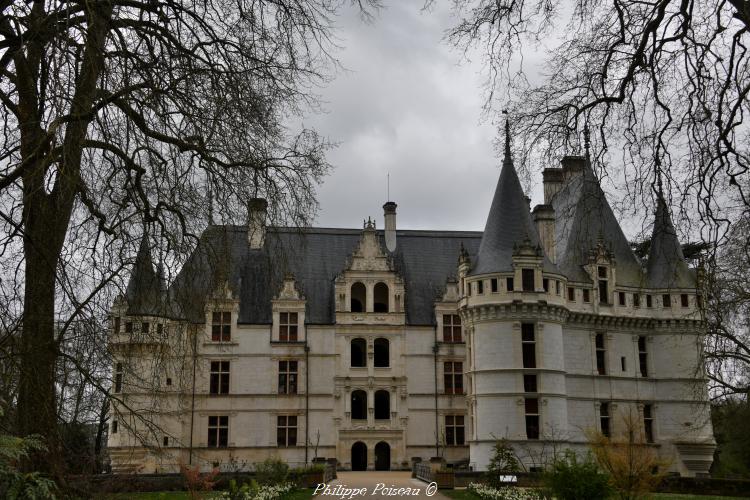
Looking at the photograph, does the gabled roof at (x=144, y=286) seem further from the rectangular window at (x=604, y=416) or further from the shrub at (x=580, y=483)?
the rectangular window at (x=604, y=416)

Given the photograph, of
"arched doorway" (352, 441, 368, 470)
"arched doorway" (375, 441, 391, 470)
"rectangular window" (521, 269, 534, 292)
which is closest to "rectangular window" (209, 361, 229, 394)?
"arched doorway" (352, 441, 368, 470)

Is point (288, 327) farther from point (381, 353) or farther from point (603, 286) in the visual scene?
point (603, 286)

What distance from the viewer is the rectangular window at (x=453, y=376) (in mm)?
32469

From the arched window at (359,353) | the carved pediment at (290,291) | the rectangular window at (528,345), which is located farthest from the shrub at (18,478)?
the arched window at (359,353)

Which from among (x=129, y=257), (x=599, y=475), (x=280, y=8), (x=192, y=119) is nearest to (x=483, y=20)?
(x=280, y=8)

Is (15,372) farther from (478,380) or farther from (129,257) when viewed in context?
(478,380)

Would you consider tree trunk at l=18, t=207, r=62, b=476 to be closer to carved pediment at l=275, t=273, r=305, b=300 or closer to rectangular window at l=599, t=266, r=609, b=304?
carved pediment at l=275, t=273, r=305, b=300

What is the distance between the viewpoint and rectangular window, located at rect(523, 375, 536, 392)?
27219mm

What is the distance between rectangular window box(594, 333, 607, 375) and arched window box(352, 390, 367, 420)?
30.9ft

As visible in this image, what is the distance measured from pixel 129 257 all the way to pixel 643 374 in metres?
26.7

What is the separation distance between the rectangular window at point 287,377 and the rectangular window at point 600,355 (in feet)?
39.1

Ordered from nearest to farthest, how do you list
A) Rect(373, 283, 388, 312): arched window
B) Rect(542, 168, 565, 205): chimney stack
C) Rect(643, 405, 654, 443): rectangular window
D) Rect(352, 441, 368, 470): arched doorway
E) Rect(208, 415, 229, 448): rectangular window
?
Rect(643, 405, 654, 443): rectangular window, Rect(208, 415, 229, 448): rectangular window, Rect(352, 441, 368, 470): arched doorway, Rect(373, 283, 388, 312): arched window, Rect(542, 168, 565, 205): chimney stack

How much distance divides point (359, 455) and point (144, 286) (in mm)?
25343

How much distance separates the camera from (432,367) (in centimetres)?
3244
